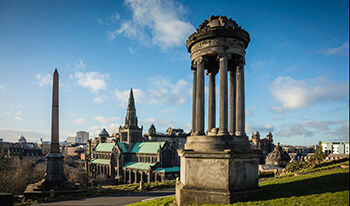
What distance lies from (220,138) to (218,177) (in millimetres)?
1682

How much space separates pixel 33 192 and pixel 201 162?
16.1 meters

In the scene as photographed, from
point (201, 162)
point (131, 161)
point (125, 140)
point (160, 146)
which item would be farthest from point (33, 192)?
point (125, 140)

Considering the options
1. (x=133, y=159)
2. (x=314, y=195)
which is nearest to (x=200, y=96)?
(x=314, y=195)

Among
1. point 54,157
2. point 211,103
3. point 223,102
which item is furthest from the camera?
point 54,157

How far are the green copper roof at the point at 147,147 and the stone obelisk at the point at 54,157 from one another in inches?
1905

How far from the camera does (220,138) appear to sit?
10.7 m

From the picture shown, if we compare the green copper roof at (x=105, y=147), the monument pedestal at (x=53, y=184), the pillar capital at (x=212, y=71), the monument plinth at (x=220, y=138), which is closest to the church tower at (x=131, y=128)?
the green copper roof at (x=105, y=147)

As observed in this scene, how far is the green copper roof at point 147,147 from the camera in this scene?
239 ft

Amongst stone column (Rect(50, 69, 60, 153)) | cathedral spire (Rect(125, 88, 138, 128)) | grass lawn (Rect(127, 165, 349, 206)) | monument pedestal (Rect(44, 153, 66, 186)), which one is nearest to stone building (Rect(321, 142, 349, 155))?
grass lawn (Rect(127, 165, 349, 206))

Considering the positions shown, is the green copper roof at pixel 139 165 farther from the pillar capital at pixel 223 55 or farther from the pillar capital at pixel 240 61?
the pillar capital at pixel 223 55

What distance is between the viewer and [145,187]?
23.6 m

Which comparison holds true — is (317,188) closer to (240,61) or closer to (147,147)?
(240,61)

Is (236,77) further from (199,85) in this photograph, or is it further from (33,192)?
(33,192)

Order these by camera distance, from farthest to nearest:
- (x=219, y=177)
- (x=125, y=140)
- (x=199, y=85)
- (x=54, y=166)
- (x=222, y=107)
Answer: (x=125, y=140) → (x=54, y=166) → (x=199, y=85) → (x=222, y=107) → (x=219, y=177)
